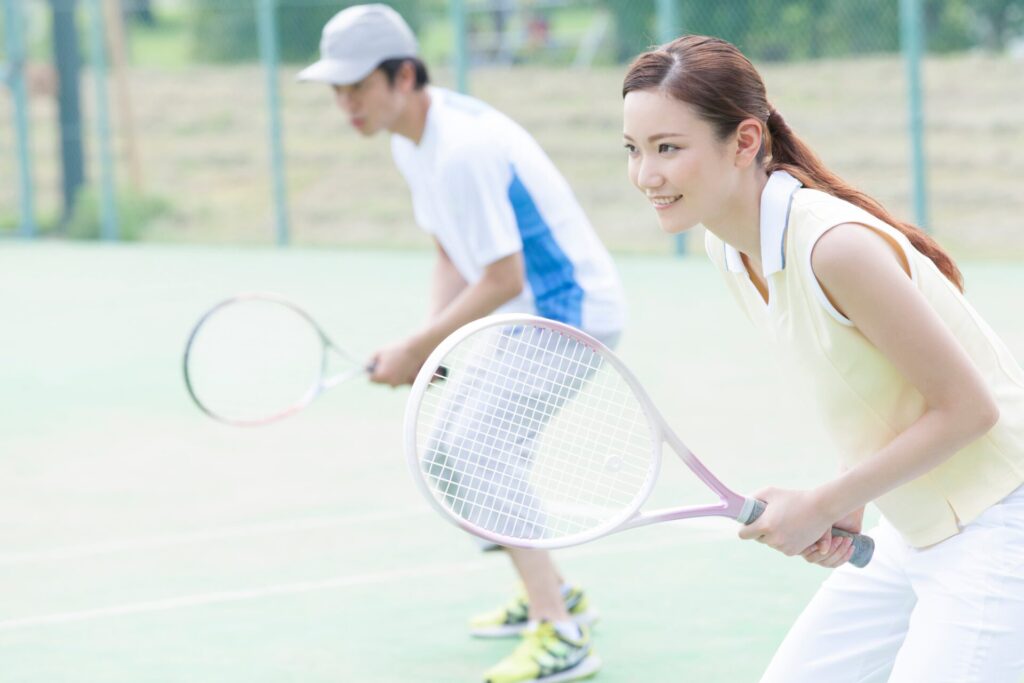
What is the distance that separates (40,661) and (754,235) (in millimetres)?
2379

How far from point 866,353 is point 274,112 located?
1326 cm

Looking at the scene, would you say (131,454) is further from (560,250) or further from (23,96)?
(23,96)

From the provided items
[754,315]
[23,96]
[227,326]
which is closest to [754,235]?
[754,315]

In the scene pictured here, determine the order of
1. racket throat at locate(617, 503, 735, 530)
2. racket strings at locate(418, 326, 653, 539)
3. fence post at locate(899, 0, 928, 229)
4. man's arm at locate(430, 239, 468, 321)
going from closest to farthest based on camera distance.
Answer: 1. racket throat at locate(617, 503, 735, 530)
2. racket strings at locate(418, 326, 653, 539)
3. man's arm at locate(430, 239, 468, 321)
4. fence post at locate(899, 0, 928, 229)

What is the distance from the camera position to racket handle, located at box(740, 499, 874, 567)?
2586 mm

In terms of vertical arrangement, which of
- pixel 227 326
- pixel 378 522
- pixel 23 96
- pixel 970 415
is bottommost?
pixel 23 96

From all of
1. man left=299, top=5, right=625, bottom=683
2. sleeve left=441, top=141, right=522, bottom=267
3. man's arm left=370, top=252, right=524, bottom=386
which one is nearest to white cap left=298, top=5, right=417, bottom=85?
man left=299, top=5, right=625, bottom=683

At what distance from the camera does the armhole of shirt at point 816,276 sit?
2429 mm

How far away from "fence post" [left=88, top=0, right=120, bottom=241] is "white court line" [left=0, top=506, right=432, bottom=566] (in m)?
11.6

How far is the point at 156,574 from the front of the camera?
4.95m

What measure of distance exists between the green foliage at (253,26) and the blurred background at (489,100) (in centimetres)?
4

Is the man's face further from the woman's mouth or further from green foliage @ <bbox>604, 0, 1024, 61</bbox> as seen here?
green foliage @ <bbox>604, 0, 1024, 61</bbox>

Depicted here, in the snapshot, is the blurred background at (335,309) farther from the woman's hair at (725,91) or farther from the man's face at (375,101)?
the woman's hair at (725,91)

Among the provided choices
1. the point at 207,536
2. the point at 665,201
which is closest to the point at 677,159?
the point at 665,201
